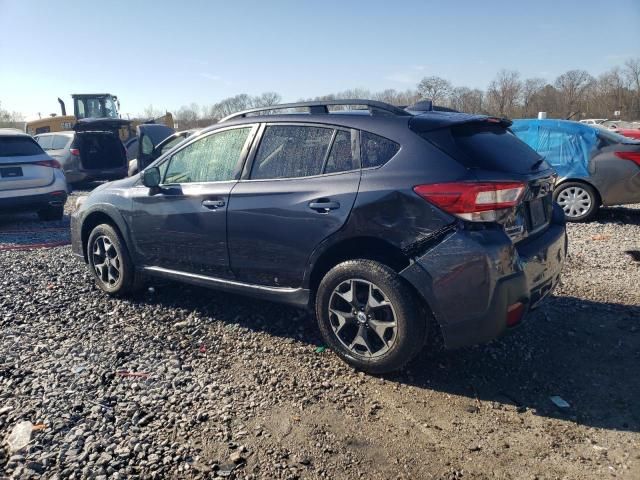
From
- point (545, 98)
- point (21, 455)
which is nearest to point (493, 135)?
point (21, 455)

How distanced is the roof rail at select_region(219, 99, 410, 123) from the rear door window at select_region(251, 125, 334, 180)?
20 centimetres

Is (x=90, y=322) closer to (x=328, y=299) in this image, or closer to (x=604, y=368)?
(x=328, y=299)

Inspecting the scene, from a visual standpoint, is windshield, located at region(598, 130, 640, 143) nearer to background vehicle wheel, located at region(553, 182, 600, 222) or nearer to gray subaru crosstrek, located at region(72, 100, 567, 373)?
background vehicle wheel, located at region(553, 182, 600, 222)

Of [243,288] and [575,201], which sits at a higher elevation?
[575,201]

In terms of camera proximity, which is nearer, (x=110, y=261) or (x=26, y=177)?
(x=110, y=261)

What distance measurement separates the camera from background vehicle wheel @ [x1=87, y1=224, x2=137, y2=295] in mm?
5000

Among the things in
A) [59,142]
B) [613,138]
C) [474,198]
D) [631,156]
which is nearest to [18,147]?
[59,142]

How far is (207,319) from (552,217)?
3.00 m

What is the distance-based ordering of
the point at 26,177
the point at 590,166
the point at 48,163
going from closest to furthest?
the point at 590,166 → the point at 26,177 → the point at 48,163

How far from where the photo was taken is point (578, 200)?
8500 mm

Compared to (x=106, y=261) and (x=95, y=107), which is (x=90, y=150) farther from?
(x=106, y=261)

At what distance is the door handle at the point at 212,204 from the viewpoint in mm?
4113

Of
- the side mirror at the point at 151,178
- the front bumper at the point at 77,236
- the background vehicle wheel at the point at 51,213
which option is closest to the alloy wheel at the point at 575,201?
the side mirror at the point at 151,178

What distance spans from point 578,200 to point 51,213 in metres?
9.71
